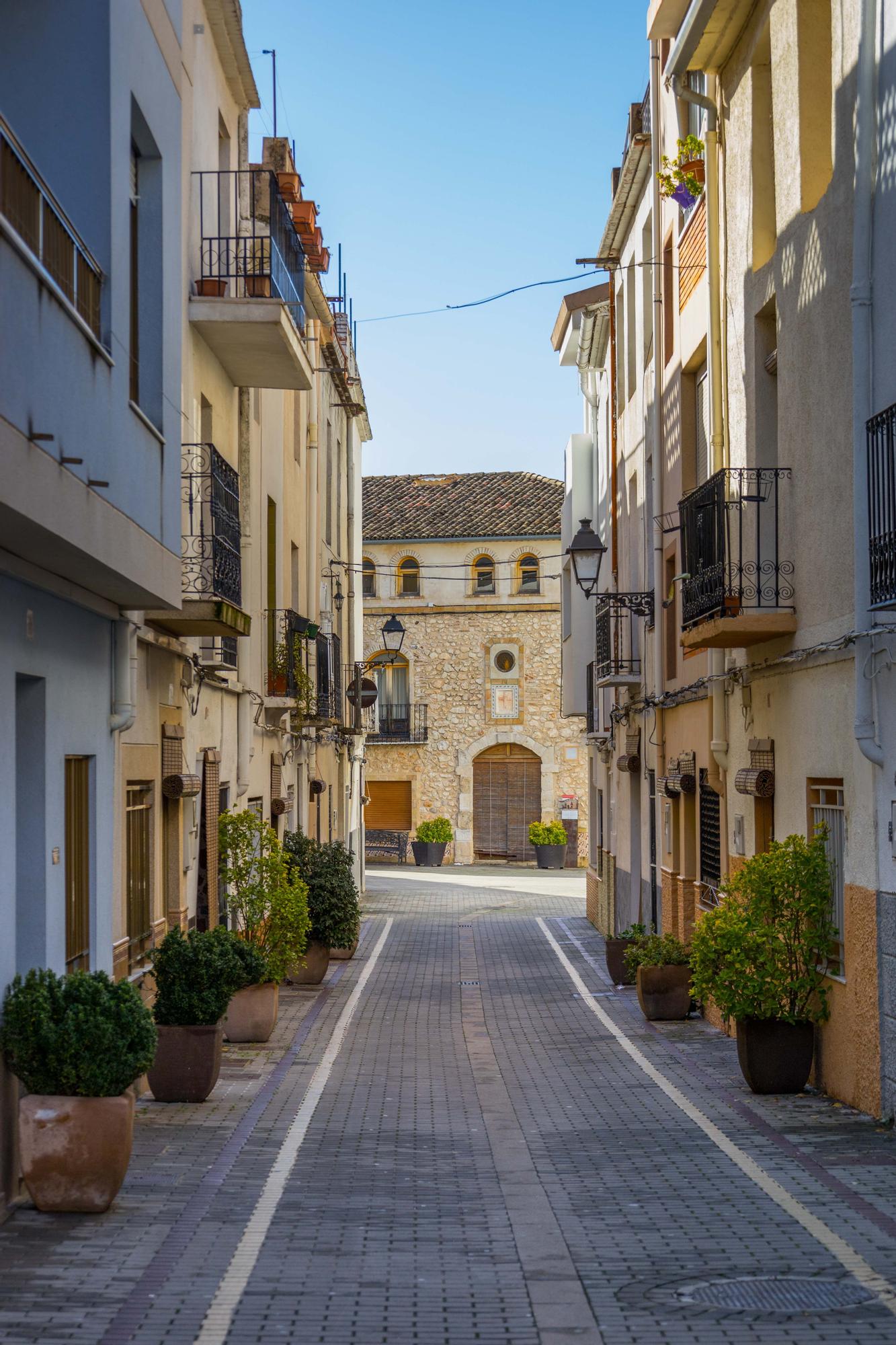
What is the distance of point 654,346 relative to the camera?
19734mm

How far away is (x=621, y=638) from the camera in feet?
74.5

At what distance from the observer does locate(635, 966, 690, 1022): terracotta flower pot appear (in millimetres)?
16109

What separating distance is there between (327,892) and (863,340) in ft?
37.8

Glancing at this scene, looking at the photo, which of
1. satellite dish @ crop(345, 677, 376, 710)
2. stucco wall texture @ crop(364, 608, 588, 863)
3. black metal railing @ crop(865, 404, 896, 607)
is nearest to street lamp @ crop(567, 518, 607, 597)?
black metal railing @ crop(865, 404, 896, 607)

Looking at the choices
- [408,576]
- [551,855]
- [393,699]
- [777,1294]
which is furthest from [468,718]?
[777,1294]

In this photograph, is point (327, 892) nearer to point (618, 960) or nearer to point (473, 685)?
point (618, 960)

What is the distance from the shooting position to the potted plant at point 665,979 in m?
16.1

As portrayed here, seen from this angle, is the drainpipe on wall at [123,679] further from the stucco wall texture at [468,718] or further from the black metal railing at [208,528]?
the stucco wall texture at [468,718]

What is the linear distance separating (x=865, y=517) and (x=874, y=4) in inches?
135

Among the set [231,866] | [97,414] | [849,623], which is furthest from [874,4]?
[231,866]

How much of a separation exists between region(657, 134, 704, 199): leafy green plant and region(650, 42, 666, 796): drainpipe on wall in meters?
2.39

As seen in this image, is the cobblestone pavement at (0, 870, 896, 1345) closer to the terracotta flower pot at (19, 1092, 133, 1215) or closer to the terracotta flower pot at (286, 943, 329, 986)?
the terracotta flower pot at (19, 1092, 133, 1215)

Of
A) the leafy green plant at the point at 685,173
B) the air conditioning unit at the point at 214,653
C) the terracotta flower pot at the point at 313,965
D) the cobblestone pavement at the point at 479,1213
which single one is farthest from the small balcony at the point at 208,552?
the terracotta flower pot at the point at 313,965

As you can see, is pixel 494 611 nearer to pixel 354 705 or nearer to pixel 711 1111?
pixel 354 705
